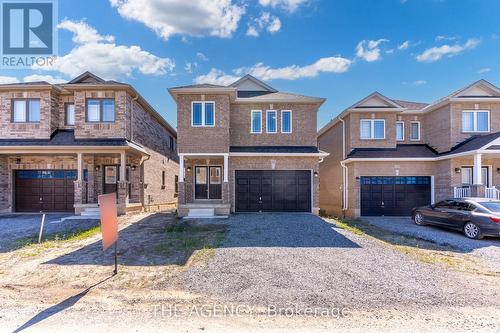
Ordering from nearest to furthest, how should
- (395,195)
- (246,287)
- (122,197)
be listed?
1. (246,287)
2. (122,197)
3. (395,195)

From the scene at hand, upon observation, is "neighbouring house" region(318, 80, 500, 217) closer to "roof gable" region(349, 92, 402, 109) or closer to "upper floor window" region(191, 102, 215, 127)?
"roof gable" region(349, 92, 402, 109)

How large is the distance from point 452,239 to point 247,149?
9.77 meters

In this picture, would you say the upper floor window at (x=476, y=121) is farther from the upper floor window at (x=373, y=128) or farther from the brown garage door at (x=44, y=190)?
the brown garage door at (x=44, y=190)

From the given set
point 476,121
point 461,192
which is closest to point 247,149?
point 461,192

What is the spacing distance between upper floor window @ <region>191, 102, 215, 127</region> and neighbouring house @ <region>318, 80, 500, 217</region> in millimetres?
8499

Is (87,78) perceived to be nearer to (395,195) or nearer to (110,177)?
(110,177)

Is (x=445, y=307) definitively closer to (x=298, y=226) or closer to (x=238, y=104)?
(x=298, y=226)

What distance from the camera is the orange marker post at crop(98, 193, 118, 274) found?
5501 millimetres

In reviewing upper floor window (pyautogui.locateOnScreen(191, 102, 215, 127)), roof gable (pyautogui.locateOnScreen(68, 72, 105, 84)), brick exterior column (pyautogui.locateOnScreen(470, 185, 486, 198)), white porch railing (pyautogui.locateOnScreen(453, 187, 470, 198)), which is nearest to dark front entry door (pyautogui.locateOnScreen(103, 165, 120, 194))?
roof gable (pyautogui.locateOnScreen(68, 72, 105, 84))

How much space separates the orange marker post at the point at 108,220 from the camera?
18.0 feet

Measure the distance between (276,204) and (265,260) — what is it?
25.2 ft

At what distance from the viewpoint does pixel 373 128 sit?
15852mm

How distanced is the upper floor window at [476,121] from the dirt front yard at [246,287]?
10.8m

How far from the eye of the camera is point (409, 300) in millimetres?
4477
